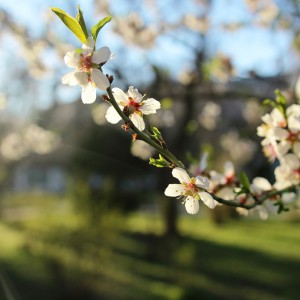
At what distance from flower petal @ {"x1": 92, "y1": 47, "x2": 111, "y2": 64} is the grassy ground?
2.79m

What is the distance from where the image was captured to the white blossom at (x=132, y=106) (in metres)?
0.68

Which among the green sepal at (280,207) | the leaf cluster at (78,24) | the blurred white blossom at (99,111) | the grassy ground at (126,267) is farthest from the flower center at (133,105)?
the grassy ground at (126,267)

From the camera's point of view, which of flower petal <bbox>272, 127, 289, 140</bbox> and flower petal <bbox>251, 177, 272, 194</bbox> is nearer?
Answer: flower petal <bbox>272, 127, 289, 140</bbox>

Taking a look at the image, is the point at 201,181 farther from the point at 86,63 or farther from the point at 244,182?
the point at 86,63

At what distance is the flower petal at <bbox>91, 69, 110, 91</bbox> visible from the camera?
2.02 ft

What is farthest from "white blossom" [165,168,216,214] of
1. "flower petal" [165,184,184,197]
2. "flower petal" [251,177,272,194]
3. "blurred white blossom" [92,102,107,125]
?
"blurred white blossom" [92,102,107,125]

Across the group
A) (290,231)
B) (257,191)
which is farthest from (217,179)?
(290,231)

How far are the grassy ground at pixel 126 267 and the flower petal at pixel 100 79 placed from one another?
2779 mm

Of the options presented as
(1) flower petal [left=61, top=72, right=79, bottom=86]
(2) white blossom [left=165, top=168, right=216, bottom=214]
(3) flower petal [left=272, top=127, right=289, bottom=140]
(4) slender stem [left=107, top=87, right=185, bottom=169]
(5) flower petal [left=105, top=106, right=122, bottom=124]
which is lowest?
(2) white blossom [left=165, top=168, right=216, bottom=214]

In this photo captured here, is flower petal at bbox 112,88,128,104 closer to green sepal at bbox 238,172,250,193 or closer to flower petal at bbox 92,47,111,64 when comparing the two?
flower petal at bbox 92,47,111,64

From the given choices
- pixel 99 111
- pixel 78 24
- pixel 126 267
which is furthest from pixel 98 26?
pixel 126 267

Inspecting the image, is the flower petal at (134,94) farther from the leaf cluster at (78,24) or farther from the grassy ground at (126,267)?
the grassy ground at (126,267)

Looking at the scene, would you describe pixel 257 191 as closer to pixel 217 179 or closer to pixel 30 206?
pixel 217 179

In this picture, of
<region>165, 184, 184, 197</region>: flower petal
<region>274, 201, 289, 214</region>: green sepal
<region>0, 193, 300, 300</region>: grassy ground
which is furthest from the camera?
<region>0, 193, 300, 300</region>: grassy ground
